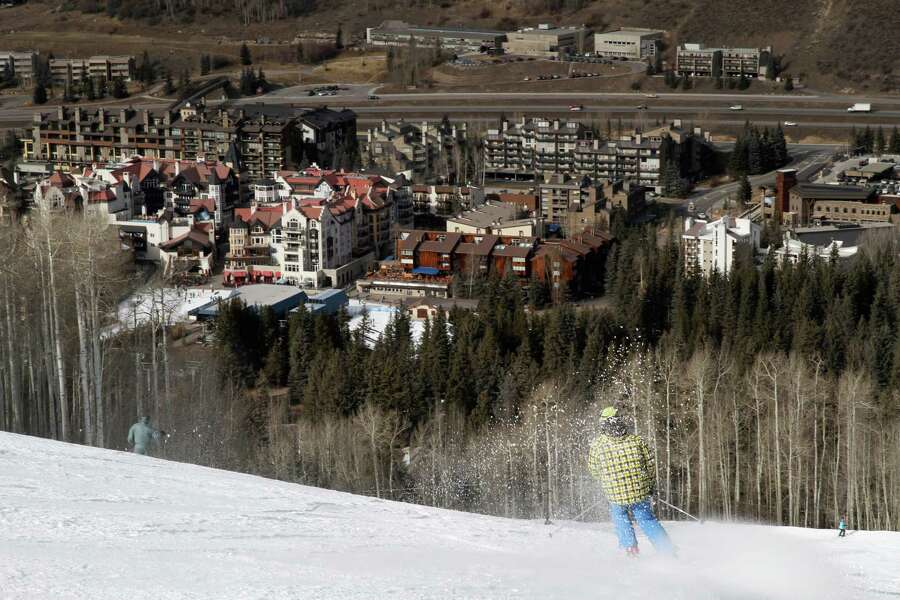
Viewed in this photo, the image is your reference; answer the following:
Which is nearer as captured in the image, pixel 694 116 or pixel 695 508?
pixel 695 508

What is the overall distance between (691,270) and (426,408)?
5.62 metres

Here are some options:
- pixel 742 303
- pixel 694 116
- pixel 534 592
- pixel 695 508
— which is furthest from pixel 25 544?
pixel 694 116

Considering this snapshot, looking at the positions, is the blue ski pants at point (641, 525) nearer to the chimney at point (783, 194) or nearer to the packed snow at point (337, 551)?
the packed snow at point (337, 551)

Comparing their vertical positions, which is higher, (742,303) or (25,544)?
(25,544)

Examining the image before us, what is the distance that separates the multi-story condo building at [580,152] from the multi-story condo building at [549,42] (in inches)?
Answer: 392

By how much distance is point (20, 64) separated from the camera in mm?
35594

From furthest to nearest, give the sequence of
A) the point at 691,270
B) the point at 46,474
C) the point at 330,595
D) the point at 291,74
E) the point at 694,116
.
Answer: the point at 291,74 < the point at 694,116 < the point at 691,270 < the point at 46,474 < the point at 330,595

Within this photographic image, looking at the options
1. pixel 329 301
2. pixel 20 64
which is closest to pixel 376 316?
pixel 329 301

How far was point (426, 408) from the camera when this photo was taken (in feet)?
38.0

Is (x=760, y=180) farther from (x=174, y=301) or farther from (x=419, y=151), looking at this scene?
(x=174, y=301)

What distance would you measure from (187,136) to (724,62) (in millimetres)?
13612

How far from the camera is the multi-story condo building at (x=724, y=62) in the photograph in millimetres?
32531

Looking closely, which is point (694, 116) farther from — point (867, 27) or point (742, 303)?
point (742, 303)

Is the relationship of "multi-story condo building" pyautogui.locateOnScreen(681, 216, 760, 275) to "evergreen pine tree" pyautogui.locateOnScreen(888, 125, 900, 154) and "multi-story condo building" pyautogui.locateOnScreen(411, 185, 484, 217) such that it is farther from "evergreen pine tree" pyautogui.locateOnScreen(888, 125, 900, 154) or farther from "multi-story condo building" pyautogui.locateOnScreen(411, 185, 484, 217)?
"evergreen pine tree" pyautogui.locateOnScreen(888, 125, 900, 154)
